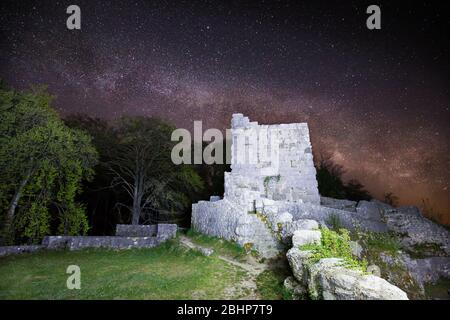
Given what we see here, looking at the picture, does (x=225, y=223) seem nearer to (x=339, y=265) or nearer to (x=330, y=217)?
(x=330, y=217)

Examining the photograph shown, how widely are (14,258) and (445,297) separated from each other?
76.6ft

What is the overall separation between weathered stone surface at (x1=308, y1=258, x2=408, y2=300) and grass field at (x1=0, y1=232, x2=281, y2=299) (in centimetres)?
168

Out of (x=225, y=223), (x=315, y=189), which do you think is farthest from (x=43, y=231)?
(x=315, y=189)

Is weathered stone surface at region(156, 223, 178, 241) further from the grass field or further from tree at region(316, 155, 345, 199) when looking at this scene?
tree at region(316, 155, 345, 199)

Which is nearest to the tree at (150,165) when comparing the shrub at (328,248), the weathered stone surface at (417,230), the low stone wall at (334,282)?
the shrub at (328,248)

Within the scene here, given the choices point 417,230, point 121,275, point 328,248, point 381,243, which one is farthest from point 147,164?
point 417,230

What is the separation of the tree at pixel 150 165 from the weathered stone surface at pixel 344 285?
1608cm

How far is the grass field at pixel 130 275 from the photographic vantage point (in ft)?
22.8

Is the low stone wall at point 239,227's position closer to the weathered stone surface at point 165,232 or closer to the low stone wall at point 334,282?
the weathered stone surface at point 165,232

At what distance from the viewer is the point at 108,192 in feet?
86.3

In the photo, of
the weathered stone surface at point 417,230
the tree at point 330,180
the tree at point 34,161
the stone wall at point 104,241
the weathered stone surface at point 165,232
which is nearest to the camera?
the tree at point 34,161

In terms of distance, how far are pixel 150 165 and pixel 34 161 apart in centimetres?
845

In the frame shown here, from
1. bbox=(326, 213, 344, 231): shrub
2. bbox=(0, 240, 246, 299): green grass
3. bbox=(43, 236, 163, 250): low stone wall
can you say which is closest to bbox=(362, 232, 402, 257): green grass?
bbox=(326, 213, 344, 231): shrub
